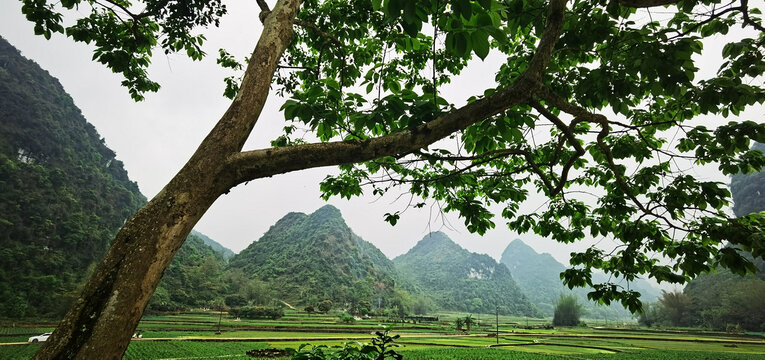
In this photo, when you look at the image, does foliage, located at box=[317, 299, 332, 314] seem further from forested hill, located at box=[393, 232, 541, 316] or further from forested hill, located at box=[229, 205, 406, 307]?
forested hill, located at box=[393, 232, 541, 316]

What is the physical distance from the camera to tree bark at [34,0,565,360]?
3.92 feet

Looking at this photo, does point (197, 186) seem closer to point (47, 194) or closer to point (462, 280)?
point (47, 194)

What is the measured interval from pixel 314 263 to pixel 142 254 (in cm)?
8634

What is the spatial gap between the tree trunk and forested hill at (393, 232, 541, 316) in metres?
96.8

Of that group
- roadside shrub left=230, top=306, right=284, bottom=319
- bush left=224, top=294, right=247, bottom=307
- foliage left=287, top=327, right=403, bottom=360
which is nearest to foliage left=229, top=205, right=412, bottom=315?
bush left=224, top=294, right=247, bottom=307

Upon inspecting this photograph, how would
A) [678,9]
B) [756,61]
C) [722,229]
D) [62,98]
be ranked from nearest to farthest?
[756,61], [722,229], [678,9], [62,98]

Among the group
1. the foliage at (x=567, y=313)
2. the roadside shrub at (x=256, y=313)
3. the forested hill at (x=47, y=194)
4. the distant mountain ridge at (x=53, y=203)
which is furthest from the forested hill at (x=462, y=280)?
the forested hill at (x=47, y=194)

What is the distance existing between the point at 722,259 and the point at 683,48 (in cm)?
146

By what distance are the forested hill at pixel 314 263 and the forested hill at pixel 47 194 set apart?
3385 centimetres

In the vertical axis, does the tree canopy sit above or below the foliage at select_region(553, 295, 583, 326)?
above

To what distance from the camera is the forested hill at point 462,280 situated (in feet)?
365

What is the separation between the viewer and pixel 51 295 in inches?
1465

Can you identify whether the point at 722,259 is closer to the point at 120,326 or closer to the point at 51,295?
the point at 120,326

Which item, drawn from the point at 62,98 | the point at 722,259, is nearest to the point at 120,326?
the point at 722,259
